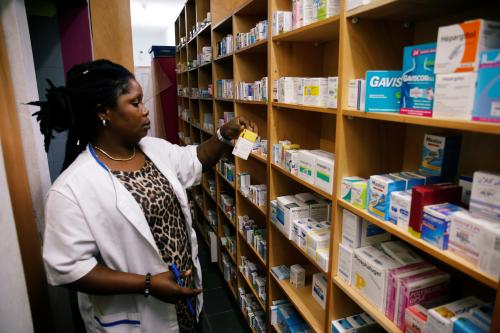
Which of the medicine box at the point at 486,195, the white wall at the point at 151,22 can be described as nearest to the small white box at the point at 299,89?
the medicine box at the point at 486,195

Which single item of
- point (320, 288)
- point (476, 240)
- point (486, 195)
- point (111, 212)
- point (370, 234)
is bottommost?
point (320, 288)

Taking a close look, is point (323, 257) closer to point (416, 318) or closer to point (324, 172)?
point (324, 172)

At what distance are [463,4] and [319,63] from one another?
1056 millimetres

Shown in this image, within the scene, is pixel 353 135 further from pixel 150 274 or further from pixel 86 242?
pixel 86 242

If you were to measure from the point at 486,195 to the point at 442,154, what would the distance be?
1.03 feet

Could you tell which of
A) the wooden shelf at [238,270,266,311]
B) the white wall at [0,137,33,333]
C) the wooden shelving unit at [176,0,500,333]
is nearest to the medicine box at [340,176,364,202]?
the wooden shelving unit at [176,0,500,333]

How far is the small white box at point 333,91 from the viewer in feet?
4.65

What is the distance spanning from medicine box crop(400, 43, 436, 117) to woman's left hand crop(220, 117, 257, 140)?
1.10 m

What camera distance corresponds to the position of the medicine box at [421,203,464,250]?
0.96 metres

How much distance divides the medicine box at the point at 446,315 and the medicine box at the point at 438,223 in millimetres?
223

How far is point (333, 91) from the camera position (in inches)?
56.9

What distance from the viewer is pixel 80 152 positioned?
159 cm

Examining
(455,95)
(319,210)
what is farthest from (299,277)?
(455,95)

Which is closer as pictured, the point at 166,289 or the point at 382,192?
the point at 382,192
